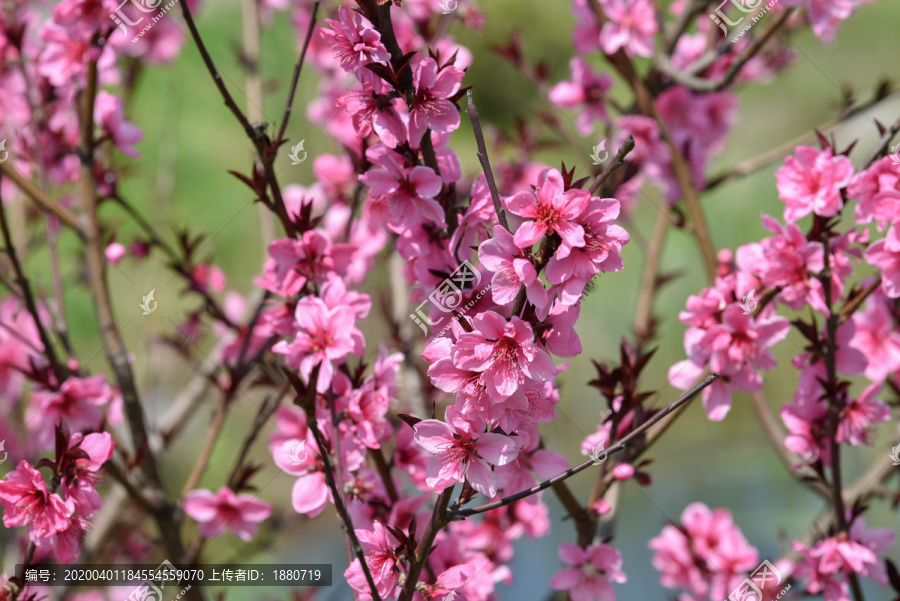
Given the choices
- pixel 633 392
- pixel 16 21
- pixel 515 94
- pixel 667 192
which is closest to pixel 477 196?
pixel 633 392

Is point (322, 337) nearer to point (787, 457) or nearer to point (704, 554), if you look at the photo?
point (787, 457)

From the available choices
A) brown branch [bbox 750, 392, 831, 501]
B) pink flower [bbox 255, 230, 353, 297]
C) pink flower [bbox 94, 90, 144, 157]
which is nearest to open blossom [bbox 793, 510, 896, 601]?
brown branch [bbox 750, 392, 831, 501]

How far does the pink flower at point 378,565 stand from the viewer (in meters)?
0.72

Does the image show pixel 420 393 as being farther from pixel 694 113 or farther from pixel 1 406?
pixel 1 406

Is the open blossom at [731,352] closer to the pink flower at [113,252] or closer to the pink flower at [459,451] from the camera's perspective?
the pink flower at [459,451]

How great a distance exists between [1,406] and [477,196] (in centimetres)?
203

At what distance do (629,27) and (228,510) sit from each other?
3.69 feet

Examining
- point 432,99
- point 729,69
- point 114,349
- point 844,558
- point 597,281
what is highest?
point 597,281

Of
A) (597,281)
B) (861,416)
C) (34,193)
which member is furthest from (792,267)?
(597,281)

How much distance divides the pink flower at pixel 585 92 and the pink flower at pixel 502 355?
0.95m

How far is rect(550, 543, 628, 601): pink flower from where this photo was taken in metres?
0.90

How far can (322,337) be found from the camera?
834 millimetres

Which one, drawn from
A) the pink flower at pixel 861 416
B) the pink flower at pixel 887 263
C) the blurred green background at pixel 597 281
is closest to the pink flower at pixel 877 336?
the pink flower at pixel 861 416

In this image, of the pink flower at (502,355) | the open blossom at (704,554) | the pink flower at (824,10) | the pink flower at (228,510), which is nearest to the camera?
the pink flower at (502,355)
